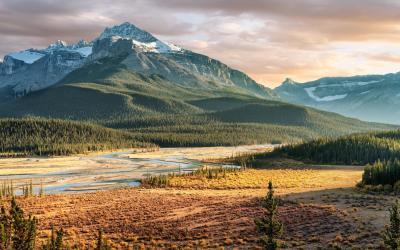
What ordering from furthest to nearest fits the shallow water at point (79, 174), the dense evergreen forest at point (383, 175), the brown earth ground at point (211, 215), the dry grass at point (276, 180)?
the shallow water at point (79, 174) → the dry grass at point (276, 180) → the dense evergreen forest at point (383, 175) → the brown earth ground at point (211, 215)

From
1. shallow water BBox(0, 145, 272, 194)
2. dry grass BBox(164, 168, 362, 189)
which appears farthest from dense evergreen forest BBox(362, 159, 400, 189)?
shallow water BBox(0, 145, 272, 194)

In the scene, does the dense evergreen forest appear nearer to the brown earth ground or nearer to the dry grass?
the brown earth ground

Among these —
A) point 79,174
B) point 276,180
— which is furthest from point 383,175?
point 79,174

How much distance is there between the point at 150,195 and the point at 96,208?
19.1 metres

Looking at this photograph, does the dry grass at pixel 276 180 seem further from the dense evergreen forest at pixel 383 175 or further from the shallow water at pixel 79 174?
the shallow water at pixel 79 174

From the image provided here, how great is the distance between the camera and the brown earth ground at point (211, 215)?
220 feet

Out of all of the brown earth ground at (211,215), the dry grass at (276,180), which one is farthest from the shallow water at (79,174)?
the brown earth ground at (211,215)

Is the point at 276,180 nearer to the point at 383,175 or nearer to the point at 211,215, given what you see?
the point at 383,175

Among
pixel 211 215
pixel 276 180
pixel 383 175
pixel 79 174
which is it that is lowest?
pixel 79 174

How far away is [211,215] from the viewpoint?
277ft

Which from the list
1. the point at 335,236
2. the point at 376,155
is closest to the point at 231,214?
the point at 335,236

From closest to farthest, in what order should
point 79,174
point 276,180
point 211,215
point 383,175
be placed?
point 211,215
point 383,175
point 276,180
point 79,174

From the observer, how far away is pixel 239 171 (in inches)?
6363

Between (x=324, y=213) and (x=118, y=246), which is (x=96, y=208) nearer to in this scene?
(x=118, y=246)
